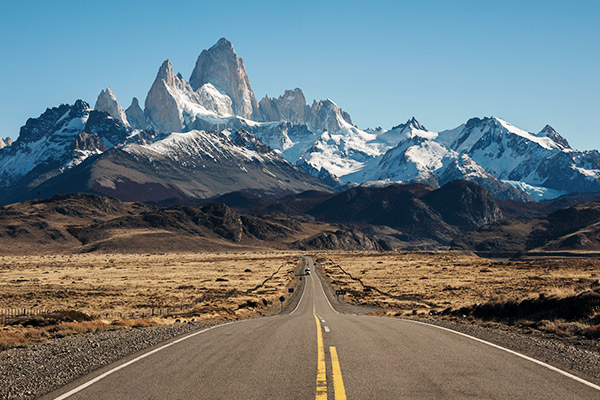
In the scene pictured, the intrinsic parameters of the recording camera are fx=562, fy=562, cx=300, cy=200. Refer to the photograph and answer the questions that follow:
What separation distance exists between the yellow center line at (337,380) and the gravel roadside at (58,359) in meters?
6.23

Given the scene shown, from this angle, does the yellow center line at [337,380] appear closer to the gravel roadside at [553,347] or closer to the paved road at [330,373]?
the paved road at [330,373]

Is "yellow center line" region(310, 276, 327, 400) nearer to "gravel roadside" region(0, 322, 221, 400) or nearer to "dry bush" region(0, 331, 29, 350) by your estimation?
"gravel roadside" region(0, 322, 221, 400)

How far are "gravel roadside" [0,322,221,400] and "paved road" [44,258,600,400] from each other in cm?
67

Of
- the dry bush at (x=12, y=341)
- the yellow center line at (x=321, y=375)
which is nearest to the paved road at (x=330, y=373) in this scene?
the yellow center line at (x=321, y=375)

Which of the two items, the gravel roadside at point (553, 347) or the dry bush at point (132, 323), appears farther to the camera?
the dry bush at point (132, 323)

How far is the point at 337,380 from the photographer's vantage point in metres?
12.4

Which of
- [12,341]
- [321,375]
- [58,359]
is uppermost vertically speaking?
[321,375]

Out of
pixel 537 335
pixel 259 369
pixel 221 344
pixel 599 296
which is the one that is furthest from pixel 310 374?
pixel 599 296

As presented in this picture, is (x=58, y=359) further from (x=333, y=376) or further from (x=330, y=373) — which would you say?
(x=333, y=376)

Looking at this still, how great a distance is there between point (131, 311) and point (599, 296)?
3520cm

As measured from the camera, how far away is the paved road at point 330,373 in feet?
37.5

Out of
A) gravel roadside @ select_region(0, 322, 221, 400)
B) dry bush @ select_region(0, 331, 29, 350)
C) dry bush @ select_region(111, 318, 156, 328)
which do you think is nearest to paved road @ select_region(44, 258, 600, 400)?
gravel roadside @ select_region(0, 322, 221, 400)

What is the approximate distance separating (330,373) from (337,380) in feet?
2.45

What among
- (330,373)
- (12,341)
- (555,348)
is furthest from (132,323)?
(555,348)
